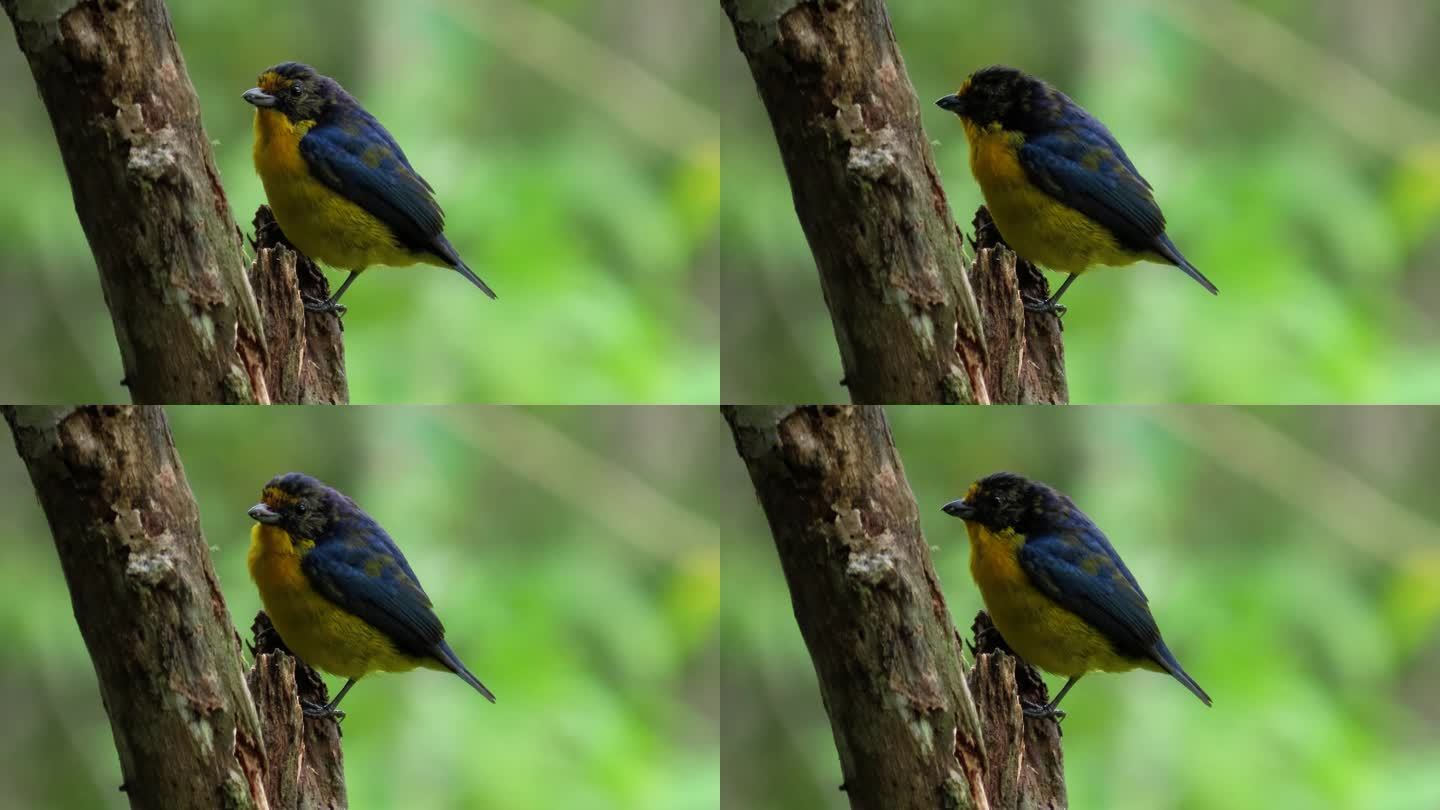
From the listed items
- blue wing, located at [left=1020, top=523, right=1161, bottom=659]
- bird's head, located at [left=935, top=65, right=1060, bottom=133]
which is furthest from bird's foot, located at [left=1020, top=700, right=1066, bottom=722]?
bird's head, located at [left=935, top=65, right=1060, bottom=133]

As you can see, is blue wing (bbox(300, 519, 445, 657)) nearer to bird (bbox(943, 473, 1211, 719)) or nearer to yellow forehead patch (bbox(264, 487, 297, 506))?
yellow forehead patch (bbox(264, 487, 297, 506))

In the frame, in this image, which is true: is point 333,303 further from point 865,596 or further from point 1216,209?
point 1216,209

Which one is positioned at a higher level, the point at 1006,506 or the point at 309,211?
the point at 309,211

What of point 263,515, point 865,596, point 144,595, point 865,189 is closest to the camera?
point 144,595

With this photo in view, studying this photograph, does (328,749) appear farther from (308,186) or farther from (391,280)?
(391,280)

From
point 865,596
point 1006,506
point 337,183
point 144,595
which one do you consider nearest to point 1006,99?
point 1006,506

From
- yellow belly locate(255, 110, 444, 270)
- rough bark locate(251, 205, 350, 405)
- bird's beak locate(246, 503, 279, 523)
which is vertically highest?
yellow belly locate(255, 110, 444, 270)
